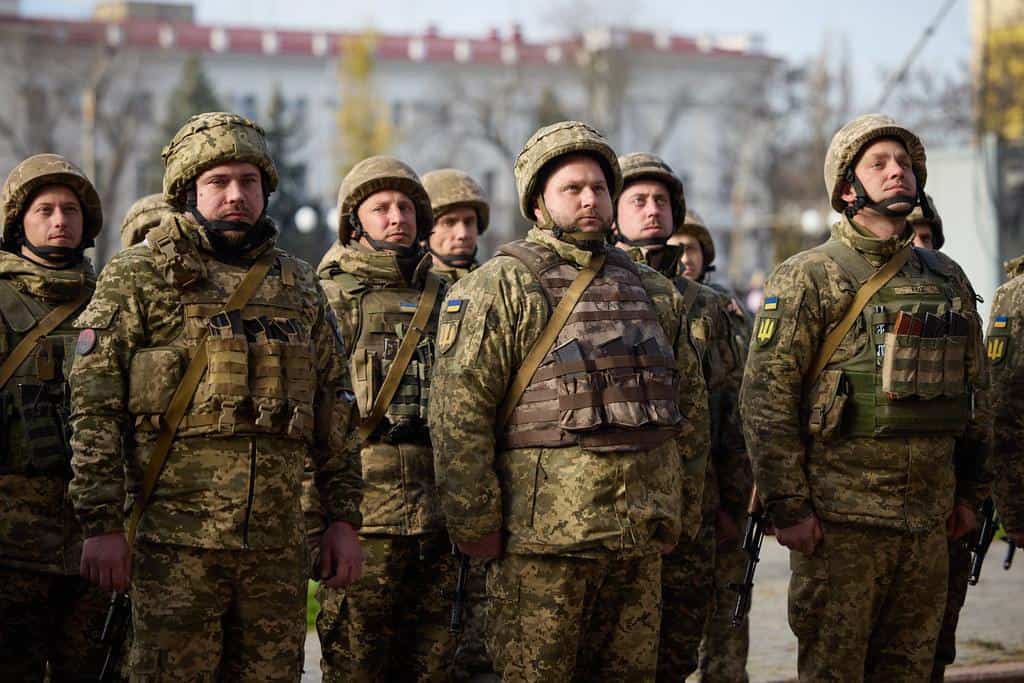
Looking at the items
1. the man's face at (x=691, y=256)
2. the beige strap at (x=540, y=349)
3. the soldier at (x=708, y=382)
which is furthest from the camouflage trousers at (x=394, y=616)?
the man's face at (x=691, y=256)

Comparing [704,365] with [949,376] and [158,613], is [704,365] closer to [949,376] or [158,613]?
[949,376]

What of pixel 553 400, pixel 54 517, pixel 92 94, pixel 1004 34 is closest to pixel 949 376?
pixel 553 400

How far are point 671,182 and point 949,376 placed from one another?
208cm

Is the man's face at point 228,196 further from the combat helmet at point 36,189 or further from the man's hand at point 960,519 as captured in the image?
the man's hand at point 960,519

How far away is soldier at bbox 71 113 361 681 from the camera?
18.9 feet

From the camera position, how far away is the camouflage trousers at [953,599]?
25.7 ft

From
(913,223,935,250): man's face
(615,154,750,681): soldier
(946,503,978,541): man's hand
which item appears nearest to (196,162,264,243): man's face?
(615,154,750,681): soldier

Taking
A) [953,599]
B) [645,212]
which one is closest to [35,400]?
[645,212]

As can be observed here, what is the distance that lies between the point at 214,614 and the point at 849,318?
2.88 meters

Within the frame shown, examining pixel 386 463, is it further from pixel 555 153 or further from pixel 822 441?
pixel 822 441

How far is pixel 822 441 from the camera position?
6.91 meters

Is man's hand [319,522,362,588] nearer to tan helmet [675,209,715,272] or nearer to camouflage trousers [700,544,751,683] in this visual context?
camouflage trousers [700,544,751,683]

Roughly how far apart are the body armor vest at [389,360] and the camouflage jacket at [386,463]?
2 cm

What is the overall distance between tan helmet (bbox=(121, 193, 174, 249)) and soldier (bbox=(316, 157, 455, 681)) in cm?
144
